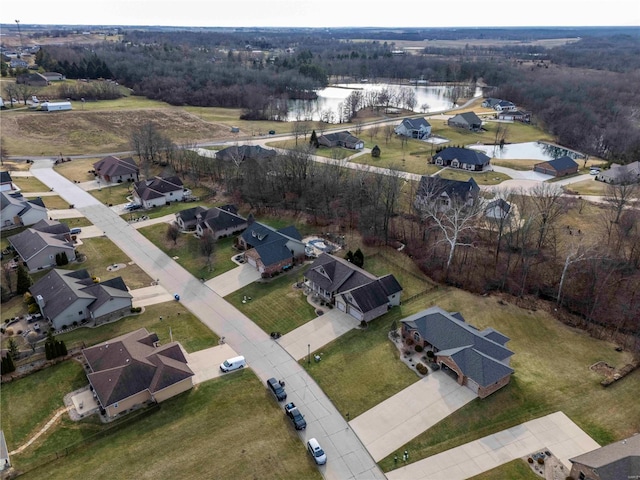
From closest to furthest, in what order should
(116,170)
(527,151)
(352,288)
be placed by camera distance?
(352,288)
(116,170)
(527,151)

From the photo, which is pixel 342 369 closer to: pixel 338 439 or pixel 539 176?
pixel 338 439

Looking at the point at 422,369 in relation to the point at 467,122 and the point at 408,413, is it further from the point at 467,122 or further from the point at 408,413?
the point at 467,122

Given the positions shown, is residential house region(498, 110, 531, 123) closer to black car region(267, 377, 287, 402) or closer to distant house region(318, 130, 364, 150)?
distant house region(318, 130, 364, 150)

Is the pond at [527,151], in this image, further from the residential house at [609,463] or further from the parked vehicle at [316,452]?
the parked vehicle at [316,452]

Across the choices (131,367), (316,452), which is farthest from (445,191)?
(131,367)

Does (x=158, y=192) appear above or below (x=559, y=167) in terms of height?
below

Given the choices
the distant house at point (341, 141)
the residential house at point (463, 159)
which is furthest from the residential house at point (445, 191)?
the distant house at point (341, 141)

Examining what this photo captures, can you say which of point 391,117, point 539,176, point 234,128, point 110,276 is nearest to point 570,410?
point 110,276

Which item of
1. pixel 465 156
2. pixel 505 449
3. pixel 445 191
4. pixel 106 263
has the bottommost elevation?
pixel 505 449
